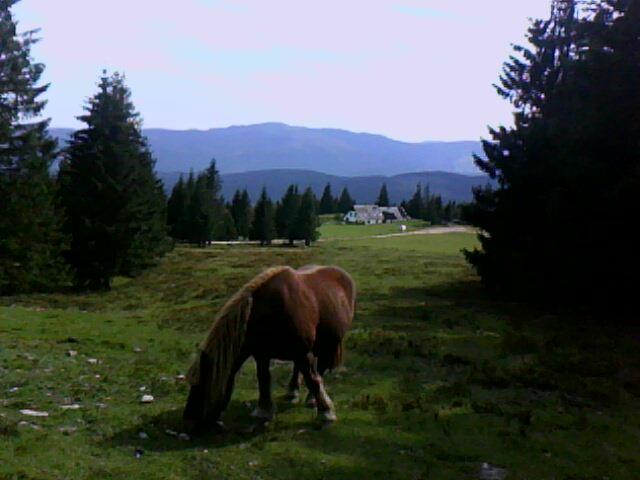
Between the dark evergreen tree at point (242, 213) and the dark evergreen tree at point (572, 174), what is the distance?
7048cm

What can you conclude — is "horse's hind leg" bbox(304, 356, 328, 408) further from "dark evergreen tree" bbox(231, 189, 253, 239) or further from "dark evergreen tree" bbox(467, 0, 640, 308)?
"dark evergreen tree" bbox(231, 189, 253, 239)

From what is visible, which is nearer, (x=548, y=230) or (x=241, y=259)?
(x=548, y=230)

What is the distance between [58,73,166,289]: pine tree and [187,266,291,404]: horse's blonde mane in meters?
28.2

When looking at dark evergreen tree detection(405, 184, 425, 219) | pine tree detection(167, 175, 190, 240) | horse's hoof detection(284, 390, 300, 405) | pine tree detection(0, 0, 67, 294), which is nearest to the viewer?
horse's hoof detection(284, 390, 300, 405)

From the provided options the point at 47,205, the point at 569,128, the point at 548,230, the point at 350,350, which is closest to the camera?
the point at 350,350

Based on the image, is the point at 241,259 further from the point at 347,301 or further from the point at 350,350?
the point at 347,301

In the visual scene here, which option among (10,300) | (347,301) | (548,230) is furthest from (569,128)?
(10,300)

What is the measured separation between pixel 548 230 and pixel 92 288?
2514cm

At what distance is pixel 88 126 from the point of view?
117 feet

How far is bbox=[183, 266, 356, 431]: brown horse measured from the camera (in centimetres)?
775

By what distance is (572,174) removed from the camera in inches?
777

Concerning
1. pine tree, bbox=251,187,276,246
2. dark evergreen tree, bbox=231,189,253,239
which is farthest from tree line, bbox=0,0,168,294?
dark evergreen tree, bbox=231,189,253,239

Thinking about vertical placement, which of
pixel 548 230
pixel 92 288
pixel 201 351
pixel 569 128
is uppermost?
pixel 569 128

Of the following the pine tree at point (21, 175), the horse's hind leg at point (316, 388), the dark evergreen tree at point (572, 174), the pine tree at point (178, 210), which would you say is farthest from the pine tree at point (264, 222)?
the horse's hind leg at point (316, 388)
